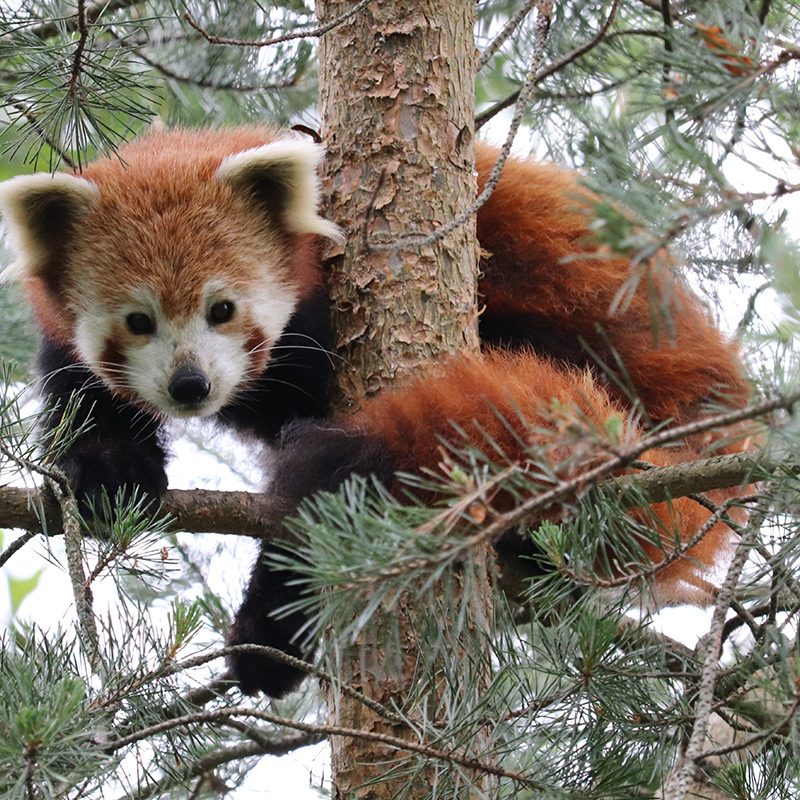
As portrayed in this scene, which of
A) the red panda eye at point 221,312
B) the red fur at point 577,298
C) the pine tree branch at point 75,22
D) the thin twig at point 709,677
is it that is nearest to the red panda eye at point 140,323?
the red panda eye at point 221,312

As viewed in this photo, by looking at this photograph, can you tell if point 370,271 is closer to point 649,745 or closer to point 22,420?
point 22,420

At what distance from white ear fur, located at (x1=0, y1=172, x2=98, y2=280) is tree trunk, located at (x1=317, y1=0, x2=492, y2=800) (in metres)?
0.69

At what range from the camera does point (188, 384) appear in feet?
8.53

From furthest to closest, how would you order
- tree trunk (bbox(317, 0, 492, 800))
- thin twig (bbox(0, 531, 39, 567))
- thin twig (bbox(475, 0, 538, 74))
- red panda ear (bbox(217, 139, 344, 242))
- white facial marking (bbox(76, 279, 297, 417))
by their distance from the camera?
1. red panda ear (bbox(217, 139, 344, 242))
2. white facial marking (bbox(76, 279, 297, 417))
3. tree trunk (bbox(317, 0, 492, 800))
4. thin twig (bbox(475, 0, 538, 74))
5. thin twig (bbox(0, 531, 39, 567))

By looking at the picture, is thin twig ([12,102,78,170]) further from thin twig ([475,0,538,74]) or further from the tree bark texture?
thin twig ([475,0,538,74])

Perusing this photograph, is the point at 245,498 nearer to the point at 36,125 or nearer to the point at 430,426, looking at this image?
the point at 430,426

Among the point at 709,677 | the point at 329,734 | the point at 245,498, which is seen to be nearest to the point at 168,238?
the point at 245,498

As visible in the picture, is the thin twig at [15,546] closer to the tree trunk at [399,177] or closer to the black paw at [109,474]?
the black paw at [109,474]

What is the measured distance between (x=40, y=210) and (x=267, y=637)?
4.36 feet

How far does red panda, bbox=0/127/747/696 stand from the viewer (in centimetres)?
265

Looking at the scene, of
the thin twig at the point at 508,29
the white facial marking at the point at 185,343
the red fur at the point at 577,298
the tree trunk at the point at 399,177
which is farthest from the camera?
the red fur at the point at 577,298

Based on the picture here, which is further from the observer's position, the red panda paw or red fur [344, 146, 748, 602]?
the red panda paw

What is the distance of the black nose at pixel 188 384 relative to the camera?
260 centimetres

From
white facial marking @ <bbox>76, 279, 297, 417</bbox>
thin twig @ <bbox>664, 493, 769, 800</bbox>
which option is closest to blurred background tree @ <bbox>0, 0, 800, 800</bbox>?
thin twig @ <bbox>664, 493, 769, 800</bbox>
